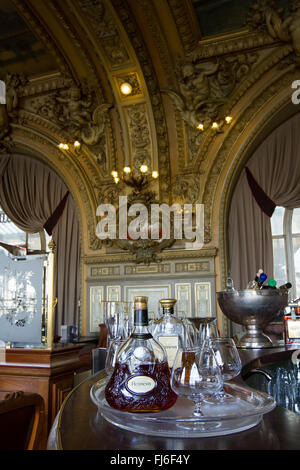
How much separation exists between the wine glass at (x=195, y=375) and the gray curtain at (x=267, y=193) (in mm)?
5987

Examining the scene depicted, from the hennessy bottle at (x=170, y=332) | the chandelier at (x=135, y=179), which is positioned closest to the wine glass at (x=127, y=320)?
the hennessy bottle at (x=170, y=332)

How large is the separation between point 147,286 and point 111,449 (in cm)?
640

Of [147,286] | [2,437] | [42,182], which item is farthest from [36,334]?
[42,182]

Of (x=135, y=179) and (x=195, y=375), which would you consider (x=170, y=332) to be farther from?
(x=135, y=179)

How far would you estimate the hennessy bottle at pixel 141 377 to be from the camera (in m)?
0.90

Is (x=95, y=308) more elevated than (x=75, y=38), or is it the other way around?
(x=75, y=38)

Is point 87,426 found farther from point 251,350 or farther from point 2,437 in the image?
point 251,350

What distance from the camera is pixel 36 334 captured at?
288 centimetres

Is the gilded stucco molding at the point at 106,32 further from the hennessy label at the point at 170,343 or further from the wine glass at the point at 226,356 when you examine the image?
the wine glass at the point at 226,356

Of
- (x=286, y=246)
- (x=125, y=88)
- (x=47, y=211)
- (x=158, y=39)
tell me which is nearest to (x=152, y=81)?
(x=125, y=88)

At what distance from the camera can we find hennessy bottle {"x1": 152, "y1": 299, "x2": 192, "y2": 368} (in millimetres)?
1351

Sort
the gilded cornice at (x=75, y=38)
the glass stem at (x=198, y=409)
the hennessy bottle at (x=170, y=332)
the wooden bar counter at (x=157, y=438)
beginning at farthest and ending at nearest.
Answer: the gilded cornice at (x=75, y=38)
the hennessy bottle at (x=170, y=332)
the glass stem at (x=198, y=409)
the wooden bar counter at (x=157, y=438)

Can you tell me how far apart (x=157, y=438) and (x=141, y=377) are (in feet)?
0.62

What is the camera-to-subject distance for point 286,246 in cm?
741
